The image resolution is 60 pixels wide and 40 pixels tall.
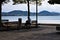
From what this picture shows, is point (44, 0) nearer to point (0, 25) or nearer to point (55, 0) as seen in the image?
point (55, 0)

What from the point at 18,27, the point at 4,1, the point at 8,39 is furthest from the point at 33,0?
the point at 8,39

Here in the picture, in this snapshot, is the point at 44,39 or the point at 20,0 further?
the point at 20,0

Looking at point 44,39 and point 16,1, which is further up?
point 16,1

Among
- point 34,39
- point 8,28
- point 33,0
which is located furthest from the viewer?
point 33,0

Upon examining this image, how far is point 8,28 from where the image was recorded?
2438cm

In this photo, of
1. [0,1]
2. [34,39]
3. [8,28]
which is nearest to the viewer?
[34,39]

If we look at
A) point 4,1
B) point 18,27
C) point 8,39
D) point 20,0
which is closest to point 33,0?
point 20,0

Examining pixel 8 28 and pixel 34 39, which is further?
pixel 8 28

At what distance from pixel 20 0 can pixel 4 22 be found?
700cm

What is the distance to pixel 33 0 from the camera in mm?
32375

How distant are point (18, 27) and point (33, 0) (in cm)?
861

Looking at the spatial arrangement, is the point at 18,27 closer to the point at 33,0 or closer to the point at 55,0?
the point at 55,0

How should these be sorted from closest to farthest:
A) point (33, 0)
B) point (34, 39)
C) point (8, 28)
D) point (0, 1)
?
point (34, 39) < point (8, 28) < point (0, 1) < point (33, 0)

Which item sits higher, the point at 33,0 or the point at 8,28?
the point at 33,0
